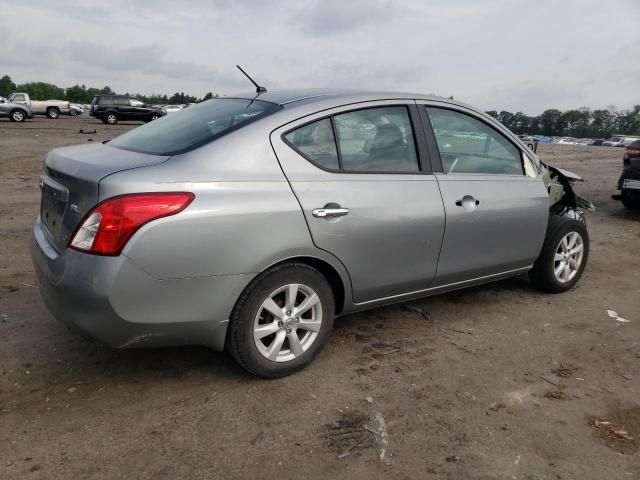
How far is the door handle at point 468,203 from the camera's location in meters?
3.73

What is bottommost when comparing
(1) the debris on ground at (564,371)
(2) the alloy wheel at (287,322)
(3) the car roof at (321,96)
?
(1) the debris on ground at (564,371)

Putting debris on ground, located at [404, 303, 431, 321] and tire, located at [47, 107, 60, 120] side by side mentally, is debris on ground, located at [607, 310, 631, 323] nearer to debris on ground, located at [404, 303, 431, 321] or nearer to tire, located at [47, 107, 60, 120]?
debris on ground, located at [404, 303, 431, 321]

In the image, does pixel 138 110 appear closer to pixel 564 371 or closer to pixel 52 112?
pixel 52 112

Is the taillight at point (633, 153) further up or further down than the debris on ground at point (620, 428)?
further up

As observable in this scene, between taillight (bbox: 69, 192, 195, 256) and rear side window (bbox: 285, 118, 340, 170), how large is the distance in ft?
2.75

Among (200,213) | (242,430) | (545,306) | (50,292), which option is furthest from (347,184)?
(545,306)

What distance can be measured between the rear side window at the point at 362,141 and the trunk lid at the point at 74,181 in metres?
0.85

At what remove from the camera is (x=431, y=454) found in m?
2.54

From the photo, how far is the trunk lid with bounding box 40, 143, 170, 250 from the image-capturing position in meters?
2.69

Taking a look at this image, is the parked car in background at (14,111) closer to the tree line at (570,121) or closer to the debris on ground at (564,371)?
the debris on ground at (564,371)

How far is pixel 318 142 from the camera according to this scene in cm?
322

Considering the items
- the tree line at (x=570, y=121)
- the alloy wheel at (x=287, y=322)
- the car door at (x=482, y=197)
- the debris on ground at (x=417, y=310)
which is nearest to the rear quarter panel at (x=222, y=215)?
the alloy wheel at (x=287, y=322)

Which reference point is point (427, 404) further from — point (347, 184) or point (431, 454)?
point (347, 184)

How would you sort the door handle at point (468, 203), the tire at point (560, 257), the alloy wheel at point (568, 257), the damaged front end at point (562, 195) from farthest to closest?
the damaged front end at point (562, 195)
the alloy wheel at point (568, 257)
the tire at point (560, 257)
the door handle at point (468, 203)
